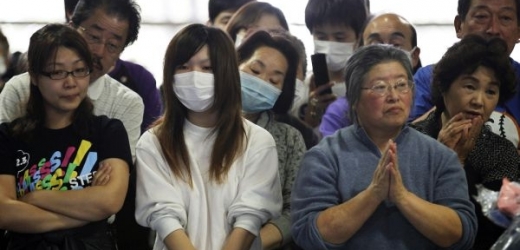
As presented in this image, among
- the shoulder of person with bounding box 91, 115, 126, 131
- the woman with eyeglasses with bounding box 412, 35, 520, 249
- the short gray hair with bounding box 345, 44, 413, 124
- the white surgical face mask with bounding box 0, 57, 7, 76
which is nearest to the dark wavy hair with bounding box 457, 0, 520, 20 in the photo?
A: the woman with eyeglasses with bounding box 412, 35, 520, 249

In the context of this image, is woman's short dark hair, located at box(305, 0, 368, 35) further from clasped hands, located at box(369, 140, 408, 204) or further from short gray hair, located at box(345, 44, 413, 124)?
clasped hands, located at box(369, 140, 408, 204)

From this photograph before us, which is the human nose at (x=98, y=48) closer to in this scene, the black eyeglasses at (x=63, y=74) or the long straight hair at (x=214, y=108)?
the black eyeglasses at (x=63, y=74)

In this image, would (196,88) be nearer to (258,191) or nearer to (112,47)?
(258,191)

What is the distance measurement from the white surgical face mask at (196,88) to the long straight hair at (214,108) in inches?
0.8

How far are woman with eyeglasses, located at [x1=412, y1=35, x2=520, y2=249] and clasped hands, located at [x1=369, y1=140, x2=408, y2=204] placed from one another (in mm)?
478

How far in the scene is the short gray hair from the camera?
3.02m

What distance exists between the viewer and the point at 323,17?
14.0 feet

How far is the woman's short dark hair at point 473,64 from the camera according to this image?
334 centimetres

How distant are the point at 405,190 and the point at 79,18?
67.3 inches

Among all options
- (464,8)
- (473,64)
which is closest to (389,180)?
(473,64)

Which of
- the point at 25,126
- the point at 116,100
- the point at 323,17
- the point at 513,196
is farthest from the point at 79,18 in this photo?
the point at 513,196

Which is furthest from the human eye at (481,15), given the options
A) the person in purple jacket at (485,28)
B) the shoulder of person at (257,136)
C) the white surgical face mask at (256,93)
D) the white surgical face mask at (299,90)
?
the shoulder of person at (257,136)

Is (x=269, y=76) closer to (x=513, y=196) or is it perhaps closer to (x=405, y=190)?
(x=405, y=190)

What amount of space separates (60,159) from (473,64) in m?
1.51
